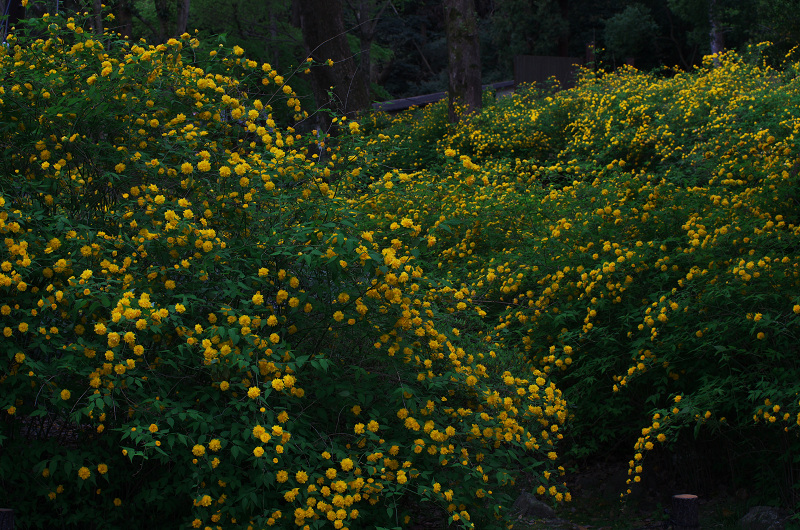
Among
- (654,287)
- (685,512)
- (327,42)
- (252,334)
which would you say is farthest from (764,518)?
(327,42)

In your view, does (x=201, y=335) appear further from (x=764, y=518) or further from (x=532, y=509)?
(x=764, y=518)

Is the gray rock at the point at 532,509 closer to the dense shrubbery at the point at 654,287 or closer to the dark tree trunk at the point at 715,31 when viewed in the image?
the dense shrubbery at the point at 654,287

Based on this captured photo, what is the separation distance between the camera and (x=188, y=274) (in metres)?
3.38

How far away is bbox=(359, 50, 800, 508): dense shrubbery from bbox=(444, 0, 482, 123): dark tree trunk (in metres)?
6.66

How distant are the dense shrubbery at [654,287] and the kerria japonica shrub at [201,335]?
59 centimetres

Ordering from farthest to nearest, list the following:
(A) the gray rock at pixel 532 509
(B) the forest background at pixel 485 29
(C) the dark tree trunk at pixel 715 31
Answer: (C) the dark tree trunk at pixel 715 31, (B) the forest background at pixel 485 29, (A) the gray rock at pixel 532 509

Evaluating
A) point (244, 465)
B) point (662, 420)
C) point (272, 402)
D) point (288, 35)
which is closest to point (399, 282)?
point (272, 402)

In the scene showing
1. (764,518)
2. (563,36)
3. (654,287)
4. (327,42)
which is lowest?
(764,518)

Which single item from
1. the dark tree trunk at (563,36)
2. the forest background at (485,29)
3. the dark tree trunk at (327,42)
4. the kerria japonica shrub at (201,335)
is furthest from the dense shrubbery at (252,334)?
the dark tree trunk at (563,36)

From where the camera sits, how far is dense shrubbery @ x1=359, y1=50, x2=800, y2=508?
416cm

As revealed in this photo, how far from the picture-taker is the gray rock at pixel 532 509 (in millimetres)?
4871

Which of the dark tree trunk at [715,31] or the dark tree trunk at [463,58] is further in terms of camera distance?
the dark tree trunk at [715,31]

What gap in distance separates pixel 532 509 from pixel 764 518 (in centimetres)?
137

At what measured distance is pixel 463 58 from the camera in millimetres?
14383
